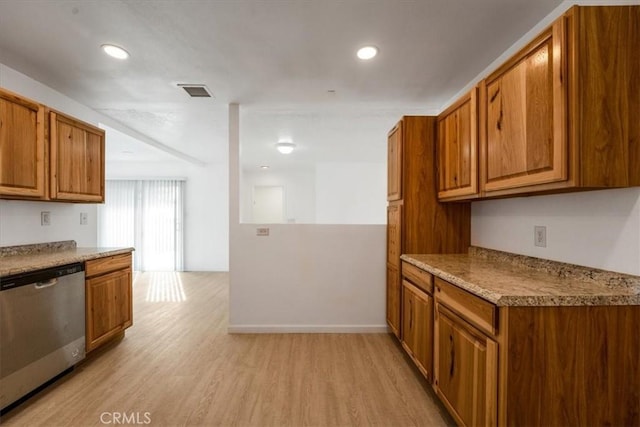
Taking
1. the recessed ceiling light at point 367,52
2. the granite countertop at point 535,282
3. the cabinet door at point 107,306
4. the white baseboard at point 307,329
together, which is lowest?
the white baseboard at point 307,329

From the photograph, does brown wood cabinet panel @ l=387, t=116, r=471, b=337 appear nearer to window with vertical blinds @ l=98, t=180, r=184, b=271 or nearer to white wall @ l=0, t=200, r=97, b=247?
white wall @ l=0, t=200, r=97, b=247

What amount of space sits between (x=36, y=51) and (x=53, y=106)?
82 cm

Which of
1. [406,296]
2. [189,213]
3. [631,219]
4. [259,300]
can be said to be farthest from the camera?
[189,213]

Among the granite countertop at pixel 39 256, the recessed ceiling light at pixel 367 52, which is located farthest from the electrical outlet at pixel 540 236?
the granite countertop at pixel 39 256

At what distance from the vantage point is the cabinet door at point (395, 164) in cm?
276

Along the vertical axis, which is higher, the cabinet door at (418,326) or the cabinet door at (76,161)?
the cabinet door at (76,161)

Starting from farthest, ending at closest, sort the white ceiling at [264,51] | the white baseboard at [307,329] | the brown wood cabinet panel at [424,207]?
the white baseboard at [307,329], the brown wood cabinet panel at [424,207], the white ceiling at [264,51]

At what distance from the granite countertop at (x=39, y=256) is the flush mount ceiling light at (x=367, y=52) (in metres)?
2.80

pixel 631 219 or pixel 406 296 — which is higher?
pixel 631 219

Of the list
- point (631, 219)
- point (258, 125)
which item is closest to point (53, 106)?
point (258, 125)

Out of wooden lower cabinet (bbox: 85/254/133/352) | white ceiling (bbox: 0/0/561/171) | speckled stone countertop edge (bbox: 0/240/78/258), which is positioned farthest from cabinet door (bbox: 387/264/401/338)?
speckled stone countertop edge (bbox: 0/240/78/258)

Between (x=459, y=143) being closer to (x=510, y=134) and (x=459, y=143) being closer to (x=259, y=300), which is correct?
(x=510, y=134)

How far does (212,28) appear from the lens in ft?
6.35

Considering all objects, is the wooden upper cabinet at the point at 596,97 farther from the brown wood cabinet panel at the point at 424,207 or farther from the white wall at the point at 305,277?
the white wall at the point at 305,277
